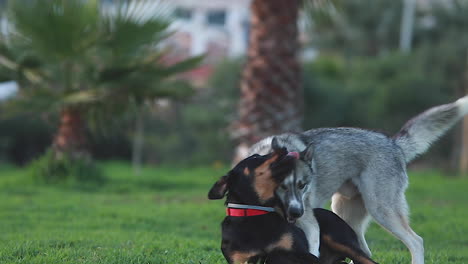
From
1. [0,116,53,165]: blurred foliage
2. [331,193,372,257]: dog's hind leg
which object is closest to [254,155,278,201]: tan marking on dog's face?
[331,193,372,257]: dog's hind leg

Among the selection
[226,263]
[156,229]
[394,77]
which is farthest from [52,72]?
[394,77]

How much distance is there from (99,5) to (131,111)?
6.30 ft

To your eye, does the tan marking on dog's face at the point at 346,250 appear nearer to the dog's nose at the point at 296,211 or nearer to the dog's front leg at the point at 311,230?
the dog's front leg at the point at 311,230

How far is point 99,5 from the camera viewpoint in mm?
11281

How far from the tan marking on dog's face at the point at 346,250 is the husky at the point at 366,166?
213 millimetres

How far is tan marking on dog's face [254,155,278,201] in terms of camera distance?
5004 mm

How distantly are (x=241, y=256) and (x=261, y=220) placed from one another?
307 mm

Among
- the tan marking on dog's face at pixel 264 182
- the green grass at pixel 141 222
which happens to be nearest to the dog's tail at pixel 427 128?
the green grass at pixel 141 222

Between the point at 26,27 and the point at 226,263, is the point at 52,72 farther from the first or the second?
the point at 226,263

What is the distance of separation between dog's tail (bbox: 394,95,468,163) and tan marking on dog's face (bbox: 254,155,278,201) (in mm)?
1508

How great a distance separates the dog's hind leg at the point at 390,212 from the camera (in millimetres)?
5562

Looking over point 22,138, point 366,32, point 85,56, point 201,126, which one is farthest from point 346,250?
point 366,32

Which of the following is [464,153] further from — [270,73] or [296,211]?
[296,211]

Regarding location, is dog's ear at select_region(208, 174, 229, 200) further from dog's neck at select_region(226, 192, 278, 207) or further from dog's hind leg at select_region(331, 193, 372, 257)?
dog's hind leg at select_region(331, 193, 372, 257)
